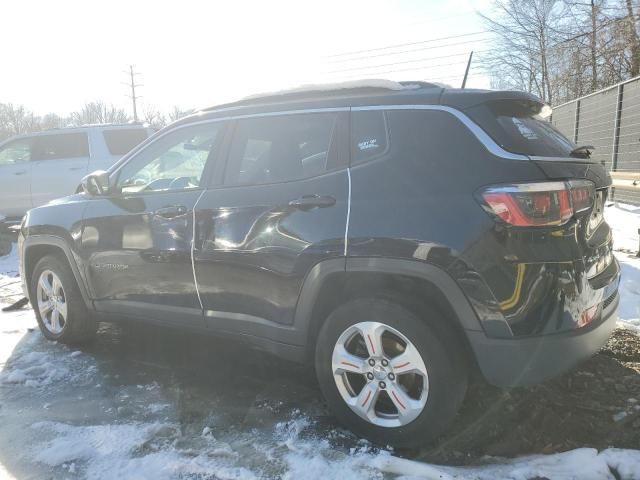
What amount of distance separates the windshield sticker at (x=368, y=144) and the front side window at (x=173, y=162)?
1.12 m

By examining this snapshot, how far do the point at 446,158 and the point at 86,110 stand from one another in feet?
268

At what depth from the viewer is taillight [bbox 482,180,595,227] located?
2.25 meters

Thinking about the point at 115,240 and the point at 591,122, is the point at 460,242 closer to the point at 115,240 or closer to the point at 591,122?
the point at 115,240

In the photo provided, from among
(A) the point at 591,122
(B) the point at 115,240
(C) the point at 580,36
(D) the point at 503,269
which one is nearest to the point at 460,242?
(D) the point at 503,269

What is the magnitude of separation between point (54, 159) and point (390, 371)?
884 centimetres

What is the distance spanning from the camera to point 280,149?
3119 mm

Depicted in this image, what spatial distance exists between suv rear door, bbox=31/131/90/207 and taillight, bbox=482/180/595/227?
8.47 meters

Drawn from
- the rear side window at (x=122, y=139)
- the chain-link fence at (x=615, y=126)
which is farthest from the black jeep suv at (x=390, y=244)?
the chain-link fence at (x=615, y=126)

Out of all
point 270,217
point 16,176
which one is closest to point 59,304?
point 270,217

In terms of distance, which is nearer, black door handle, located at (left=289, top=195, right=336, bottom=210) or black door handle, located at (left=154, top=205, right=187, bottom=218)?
black door handle, located at (left=289, top=195, right=336, bottom=210)

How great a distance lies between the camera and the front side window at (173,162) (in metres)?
3.49

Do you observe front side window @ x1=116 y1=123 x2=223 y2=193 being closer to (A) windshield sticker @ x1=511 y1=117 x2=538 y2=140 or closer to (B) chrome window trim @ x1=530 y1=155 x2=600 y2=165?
(A) windshield sticker @ x1=511 y1=117 x2=538 y2=140

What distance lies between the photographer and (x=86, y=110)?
74062mm

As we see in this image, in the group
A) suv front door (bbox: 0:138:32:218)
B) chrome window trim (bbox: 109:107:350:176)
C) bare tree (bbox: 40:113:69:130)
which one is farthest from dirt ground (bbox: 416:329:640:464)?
bare tree (bbox: 40:113:69:130)
